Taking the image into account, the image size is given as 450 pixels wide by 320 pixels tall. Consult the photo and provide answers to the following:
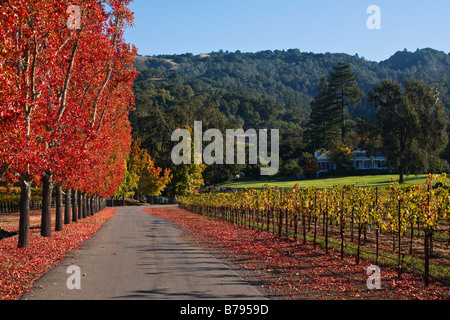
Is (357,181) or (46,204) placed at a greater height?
(357,181)

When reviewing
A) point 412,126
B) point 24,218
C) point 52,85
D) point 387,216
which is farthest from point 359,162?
point 24,218

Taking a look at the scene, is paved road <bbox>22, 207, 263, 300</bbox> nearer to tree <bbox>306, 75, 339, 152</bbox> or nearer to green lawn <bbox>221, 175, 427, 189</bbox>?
green lawn <bbox>221, 175, 427, 189</bbox>

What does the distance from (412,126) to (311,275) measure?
5866 centimetres

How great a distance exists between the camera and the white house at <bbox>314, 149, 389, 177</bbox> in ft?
298

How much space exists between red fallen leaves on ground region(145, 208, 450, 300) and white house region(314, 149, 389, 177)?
246ft

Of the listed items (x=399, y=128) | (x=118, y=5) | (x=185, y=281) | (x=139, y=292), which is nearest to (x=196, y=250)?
(x=185, y=281)

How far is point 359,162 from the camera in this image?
307ft

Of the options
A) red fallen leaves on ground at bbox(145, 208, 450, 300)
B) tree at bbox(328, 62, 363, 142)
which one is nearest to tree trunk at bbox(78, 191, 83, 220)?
red fallen leaves on ground at bbox(145, 208, 450, 300)

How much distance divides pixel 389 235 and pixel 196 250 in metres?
10.9

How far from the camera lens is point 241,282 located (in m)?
10.4

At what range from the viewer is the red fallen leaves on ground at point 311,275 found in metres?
9.37

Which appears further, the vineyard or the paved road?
the vineyard

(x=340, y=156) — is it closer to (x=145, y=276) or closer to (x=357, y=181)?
(x=357, y=181)
